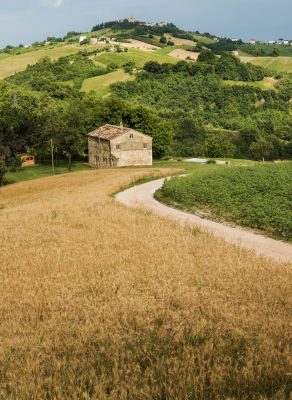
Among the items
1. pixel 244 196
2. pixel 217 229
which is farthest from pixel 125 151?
pixel 217 229

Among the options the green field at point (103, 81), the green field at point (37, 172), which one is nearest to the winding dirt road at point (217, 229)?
the green field at point (37, 172)

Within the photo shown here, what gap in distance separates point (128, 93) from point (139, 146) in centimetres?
8138

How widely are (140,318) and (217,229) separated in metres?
14.5

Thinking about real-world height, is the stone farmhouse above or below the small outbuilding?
above

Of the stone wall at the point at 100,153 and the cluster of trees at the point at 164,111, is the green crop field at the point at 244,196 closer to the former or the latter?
the cluster of trees at the point at 164,111

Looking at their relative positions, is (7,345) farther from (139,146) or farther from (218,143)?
(218,143)

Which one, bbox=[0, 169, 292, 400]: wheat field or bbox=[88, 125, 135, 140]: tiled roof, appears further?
bbox=[88, 125, 135, 140]: tiled roof

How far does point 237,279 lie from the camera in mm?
14992

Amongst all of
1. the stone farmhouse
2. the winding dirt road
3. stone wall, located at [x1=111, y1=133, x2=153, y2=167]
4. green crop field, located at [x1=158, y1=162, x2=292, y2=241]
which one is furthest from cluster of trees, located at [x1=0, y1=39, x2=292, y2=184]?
green crop field, located at [x1=158, y1=162, x2=292, y2=241]

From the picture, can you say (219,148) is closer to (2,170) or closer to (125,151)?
(125,151)

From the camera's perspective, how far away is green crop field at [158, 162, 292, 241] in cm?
2545

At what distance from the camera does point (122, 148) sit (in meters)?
83.7

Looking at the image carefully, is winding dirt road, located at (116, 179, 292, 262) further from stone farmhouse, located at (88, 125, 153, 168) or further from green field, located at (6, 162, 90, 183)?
stone farmhouse, located at (88, 125, 153, 168)

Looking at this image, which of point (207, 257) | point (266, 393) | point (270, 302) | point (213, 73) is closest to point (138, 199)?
point (207, 257)
